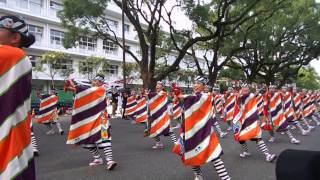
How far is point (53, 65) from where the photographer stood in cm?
3497

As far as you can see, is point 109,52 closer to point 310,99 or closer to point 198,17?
point 198,17

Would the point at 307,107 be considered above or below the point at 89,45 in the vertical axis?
below

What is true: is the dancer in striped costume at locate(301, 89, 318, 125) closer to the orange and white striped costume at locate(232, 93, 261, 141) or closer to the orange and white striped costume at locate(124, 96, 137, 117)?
the orange and white striped costume at locate(124, 96, 137, 117)

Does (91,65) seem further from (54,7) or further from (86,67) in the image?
(54,7)

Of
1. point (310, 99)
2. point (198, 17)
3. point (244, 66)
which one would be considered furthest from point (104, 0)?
point (244, 66)

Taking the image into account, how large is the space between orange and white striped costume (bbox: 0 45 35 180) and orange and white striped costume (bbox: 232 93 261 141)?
6.30 metres

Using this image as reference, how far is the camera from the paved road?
6.66 meters

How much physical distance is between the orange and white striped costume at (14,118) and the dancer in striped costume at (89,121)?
190 inches

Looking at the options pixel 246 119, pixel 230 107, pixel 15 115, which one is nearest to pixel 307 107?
pixel 230 107

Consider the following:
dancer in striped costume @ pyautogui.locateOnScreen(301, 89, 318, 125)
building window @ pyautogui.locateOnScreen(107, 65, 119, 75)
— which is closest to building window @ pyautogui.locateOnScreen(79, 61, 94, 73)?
building window @ pyautogui.locateOnScreen(107, 65, 119, 75)

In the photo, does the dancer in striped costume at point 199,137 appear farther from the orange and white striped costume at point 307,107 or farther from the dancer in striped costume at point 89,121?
the orange and white striped costume at point 307,107

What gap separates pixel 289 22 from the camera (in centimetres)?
3133

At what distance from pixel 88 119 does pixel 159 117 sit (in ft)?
10.5

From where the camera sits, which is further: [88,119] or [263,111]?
[263,111]
